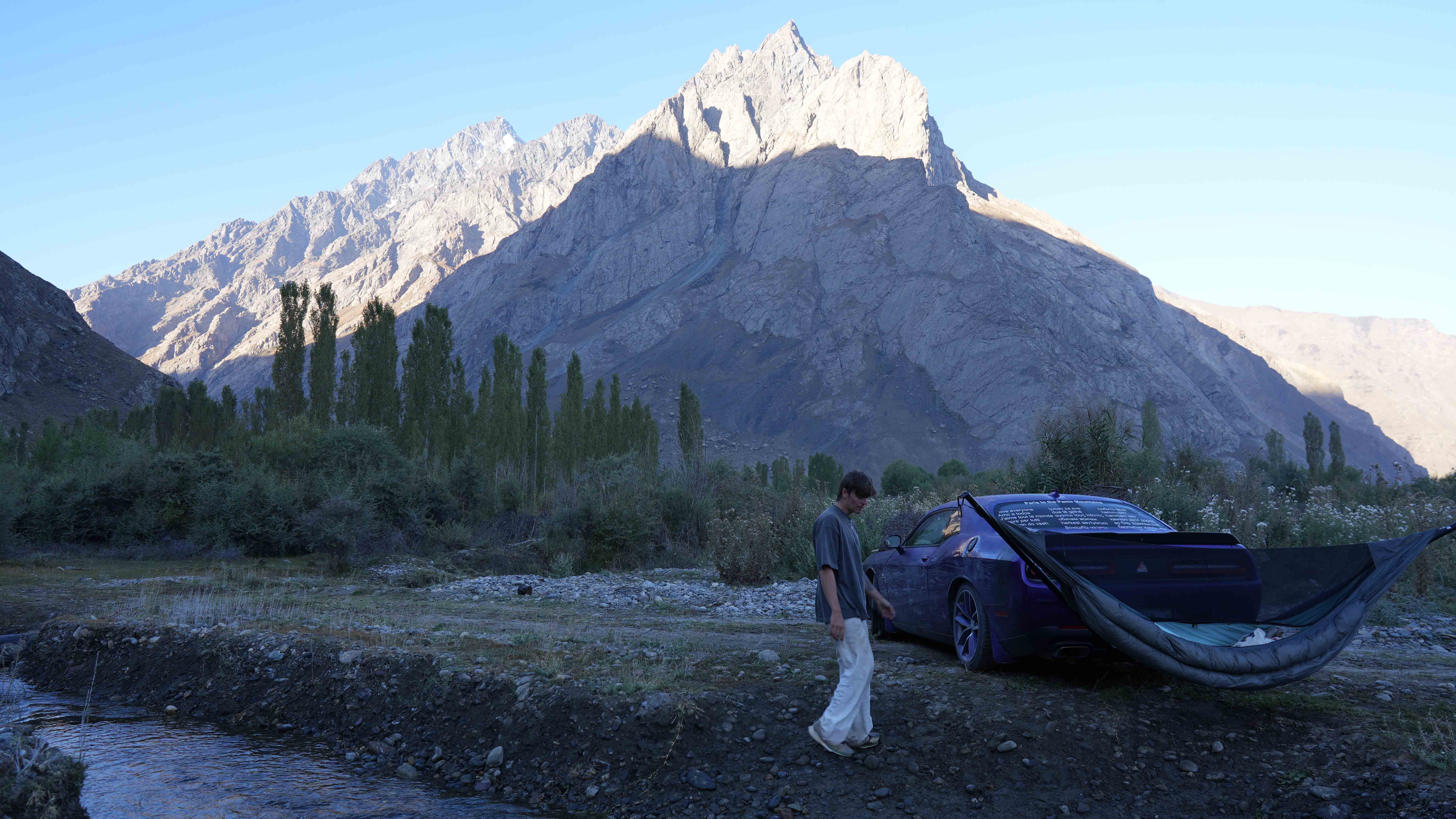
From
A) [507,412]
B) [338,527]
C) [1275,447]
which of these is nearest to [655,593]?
[338,527]

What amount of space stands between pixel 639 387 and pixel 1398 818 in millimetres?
133476

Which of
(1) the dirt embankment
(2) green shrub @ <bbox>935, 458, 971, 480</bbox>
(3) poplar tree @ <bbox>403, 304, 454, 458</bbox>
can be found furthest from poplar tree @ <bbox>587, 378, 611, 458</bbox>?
(1) the dirt embankment

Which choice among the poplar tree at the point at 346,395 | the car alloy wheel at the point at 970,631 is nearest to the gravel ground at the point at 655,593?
the car alloy wheel at the point at 970,631

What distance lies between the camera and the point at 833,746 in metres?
6.27

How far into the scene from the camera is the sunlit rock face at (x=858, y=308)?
125250 mm

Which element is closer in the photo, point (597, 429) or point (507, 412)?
point (507, 412)

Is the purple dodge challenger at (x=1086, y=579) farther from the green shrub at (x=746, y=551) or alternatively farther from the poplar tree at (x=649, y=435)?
the poplar tree at (x=649, y=435)

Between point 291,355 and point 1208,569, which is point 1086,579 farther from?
point 291,355

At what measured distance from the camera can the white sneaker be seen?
6273 millimetres

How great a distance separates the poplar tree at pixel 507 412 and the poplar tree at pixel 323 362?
9.03m

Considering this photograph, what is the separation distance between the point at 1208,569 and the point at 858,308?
14159 cm

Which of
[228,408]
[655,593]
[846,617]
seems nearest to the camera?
[846,617]

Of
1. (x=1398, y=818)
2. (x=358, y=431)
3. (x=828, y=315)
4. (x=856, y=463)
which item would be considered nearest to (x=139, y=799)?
(x=1398, y=818)

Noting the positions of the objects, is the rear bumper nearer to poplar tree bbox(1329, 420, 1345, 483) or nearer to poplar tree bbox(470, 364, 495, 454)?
poplar tree bbox(470, 364, 495, 454)
